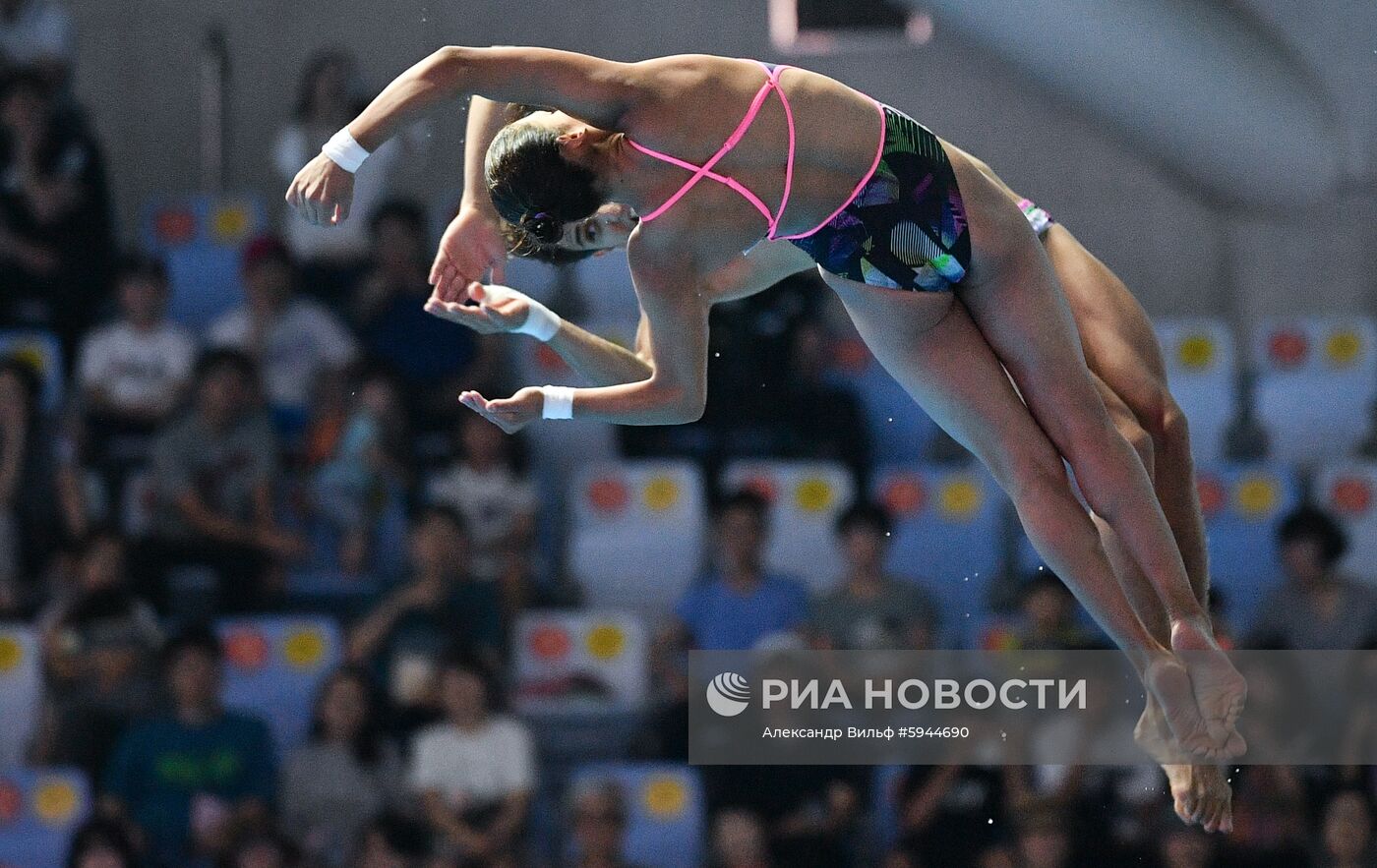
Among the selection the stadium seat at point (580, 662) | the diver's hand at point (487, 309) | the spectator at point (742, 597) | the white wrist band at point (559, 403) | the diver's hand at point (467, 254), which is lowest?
the stadium seat at point (580, 662)

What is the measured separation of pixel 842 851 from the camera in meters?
5.29

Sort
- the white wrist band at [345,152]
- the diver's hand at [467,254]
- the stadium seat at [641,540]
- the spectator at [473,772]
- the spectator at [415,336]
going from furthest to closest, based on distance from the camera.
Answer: the spectator at [415,336] → the stadium seat at [641,540] → the spectator at [473,772] → the diver's hand at [467,254] → the white wrist band at [345,152]

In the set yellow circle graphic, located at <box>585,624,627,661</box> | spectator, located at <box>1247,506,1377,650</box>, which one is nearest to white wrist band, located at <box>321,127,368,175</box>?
yellow circle graphic, located at <box>585,624,627,661</box>

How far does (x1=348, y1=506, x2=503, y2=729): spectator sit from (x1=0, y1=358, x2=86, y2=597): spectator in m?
0.97

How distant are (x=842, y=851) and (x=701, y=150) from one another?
261 centimetres

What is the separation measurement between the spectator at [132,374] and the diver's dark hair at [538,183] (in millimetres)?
3242

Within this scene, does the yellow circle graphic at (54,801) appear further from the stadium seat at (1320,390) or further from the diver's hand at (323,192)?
the stadium seat at (1320,390)

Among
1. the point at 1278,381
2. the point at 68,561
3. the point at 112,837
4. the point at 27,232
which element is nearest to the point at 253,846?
the point at 112,837

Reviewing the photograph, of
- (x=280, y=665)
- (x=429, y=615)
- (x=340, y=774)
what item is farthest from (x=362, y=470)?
(x=340, y=774)

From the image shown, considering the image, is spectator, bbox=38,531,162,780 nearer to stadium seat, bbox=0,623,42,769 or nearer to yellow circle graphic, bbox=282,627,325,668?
stadium seat, bbox=0,623,42,769

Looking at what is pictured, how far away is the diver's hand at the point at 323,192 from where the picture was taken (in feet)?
10.5

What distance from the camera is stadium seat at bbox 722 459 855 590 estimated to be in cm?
605

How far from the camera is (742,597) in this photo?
572cm

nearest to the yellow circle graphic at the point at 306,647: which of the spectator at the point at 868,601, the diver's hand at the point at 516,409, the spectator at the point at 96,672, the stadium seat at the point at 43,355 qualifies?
the spectator at the point at 96,672
